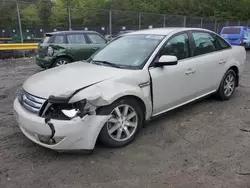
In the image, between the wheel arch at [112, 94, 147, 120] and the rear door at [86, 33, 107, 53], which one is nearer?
the wheel arch at [112, 94, 147, 120]

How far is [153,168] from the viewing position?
3.11 meters

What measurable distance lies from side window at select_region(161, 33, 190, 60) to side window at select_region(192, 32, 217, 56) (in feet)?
0.83

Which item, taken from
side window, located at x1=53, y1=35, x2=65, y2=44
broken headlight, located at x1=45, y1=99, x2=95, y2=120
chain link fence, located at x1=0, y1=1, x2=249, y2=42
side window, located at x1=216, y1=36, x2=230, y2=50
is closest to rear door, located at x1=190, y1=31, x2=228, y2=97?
side window, located at x1=216, y1=36, x2=230, y2=50

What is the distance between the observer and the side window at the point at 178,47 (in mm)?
4188

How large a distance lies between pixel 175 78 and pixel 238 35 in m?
14.6

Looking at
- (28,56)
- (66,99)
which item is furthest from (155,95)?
(28,56)

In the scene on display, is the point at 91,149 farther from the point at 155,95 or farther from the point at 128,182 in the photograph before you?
the point at 155,95

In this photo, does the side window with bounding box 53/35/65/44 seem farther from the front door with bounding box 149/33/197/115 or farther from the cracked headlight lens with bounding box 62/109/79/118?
the cracked headlight lens with bounding box 62/109/79/118

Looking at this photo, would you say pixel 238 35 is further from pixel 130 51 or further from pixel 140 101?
pixel 140 101

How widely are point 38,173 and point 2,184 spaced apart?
39cm

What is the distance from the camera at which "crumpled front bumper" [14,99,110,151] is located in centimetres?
303

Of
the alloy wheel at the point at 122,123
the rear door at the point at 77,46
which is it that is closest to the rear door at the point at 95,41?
the rear door at the point at 77,46

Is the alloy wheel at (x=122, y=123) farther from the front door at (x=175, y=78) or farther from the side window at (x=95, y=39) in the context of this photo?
the side window at (x=95, y=39)

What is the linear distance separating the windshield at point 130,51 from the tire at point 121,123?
65 cm
